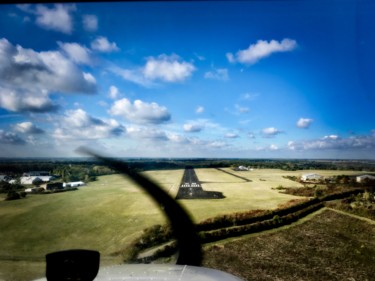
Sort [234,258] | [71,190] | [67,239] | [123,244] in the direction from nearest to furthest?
[234,258], [123,244], [67,239], [71,190]

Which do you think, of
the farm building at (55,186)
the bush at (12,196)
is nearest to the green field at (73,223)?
the bush at (12,196)

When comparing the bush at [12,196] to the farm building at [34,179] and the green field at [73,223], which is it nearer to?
the green field at [73,223]

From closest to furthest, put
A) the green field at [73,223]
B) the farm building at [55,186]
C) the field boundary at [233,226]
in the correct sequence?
the green field at [73,223], the field boundary at [233,226], the farm building at [55,186]

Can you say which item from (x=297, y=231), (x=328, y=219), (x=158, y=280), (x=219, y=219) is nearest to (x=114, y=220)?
(x=219, y=219)

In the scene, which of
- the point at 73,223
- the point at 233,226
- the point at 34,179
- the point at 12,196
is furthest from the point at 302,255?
the point at 12,196

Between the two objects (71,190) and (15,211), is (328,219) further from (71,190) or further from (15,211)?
(71,190)

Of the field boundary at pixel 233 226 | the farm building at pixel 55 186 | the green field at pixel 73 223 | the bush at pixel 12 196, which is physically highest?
the farm building at pixel 55 186

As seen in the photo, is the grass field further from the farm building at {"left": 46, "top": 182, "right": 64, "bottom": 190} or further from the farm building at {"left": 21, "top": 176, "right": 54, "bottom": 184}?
the farm building at {"left": 46, "top": 182, "right": 64, "bottom": 190}

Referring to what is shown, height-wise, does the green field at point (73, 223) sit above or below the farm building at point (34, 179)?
below

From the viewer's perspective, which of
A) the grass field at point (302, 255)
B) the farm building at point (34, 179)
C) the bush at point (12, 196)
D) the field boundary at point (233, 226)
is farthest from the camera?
the bush at point (12, 196)

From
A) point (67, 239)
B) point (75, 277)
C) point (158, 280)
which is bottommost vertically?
point (67, 239)

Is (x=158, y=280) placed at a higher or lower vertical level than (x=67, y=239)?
higher
